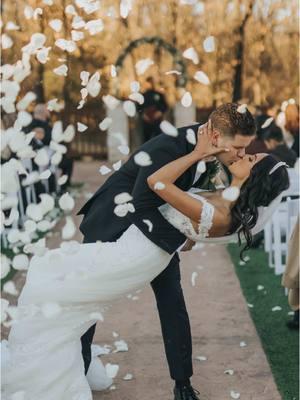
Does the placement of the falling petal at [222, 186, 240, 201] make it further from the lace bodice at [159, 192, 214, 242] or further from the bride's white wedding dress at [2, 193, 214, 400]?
the bride's white wedding dress at [2, 193, 214, 400]

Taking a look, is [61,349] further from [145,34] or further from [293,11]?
[145,34]

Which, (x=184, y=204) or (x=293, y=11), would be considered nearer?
(x=184, y=204)

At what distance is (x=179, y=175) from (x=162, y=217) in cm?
35

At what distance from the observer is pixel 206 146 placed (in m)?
3.45

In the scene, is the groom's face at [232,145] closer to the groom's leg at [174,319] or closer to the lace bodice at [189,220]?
the lace bodice at [189,220]

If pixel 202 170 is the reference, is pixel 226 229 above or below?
below

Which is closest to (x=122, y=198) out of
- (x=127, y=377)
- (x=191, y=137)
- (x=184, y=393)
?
(x=191, y=137)

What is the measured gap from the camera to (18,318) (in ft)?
12.3

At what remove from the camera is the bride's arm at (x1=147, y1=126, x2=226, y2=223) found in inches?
135

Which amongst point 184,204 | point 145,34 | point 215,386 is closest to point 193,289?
point 215,386

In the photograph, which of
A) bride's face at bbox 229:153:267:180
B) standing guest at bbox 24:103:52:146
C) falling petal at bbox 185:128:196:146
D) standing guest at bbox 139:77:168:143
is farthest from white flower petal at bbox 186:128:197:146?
standing guest at bbox 24:103:52:146

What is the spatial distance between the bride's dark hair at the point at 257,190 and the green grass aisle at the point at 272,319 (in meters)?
1.34

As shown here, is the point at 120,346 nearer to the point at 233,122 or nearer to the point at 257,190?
the point at 257,190

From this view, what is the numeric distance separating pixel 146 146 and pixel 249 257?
4.57 m
